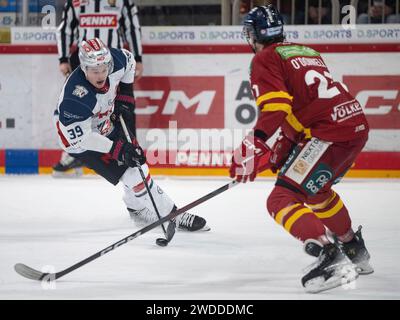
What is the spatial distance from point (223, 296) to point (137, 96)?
12.9 ft

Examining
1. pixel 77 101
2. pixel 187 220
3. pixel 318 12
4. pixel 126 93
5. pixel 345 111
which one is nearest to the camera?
pixel 345 111

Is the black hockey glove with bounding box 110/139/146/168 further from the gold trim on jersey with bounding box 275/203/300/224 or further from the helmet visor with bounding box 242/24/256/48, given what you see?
the gold trim on jersey with bounding box 275/203/300/224

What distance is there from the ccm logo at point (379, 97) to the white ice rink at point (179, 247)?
1.70 ft

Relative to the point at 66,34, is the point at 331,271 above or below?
below

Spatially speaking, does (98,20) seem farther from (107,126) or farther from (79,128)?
(79,128)

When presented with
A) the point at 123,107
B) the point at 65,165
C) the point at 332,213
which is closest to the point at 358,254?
the point at 332,213

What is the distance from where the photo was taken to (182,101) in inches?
279

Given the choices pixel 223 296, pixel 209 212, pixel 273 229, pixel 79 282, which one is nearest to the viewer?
pixel 223 296

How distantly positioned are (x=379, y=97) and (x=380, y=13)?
67cm

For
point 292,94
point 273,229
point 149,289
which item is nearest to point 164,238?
point 273,229

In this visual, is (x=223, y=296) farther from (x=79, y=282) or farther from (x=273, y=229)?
(x=273, y=229)

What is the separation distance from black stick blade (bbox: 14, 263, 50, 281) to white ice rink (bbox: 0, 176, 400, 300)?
0.02m

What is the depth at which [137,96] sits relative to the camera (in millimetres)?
7121

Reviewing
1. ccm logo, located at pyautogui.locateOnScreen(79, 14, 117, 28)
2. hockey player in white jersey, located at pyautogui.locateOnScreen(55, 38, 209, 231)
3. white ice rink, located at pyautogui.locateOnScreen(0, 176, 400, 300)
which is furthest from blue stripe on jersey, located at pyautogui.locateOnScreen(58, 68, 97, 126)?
ccm logo, located at pyautogui.locateOnScreen(79, 14, 117, 28)
